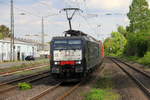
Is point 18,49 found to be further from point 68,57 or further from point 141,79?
point 68,57

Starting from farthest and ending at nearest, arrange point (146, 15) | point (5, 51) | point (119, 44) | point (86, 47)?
1. point (119, 44)
2. point (146, 15)
3. point (5, 51)
4. point (86, 47)

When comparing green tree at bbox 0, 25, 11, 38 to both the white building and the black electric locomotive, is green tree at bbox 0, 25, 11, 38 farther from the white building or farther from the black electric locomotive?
the black electric locomotive

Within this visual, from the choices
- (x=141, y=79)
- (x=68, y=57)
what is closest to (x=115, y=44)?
(x=141, y=79)

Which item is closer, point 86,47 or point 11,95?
point 11,95

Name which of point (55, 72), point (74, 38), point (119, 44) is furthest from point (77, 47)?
point (119, 44)

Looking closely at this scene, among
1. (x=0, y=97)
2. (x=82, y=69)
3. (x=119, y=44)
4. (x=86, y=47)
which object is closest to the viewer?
(x=0, y=97)

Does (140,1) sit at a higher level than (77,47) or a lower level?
higher

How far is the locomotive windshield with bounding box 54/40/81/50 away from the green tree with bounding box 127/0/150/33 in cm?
5269

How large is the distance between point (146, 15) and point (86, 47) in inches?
2114

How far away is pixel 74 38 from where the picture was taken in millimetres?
18266

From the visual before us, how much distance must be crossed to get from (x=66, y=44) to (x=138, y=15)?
2144 inches

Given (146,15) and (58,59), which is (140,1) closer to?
(146,15)

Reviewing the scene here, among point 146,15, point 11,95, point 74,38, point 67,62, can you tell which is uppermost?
point 146,15

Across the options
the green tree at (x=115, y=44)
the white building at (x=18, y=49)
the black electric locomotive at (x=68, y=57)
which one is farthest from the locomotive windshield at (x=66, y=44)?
the green tree at (x=115, y=44)
